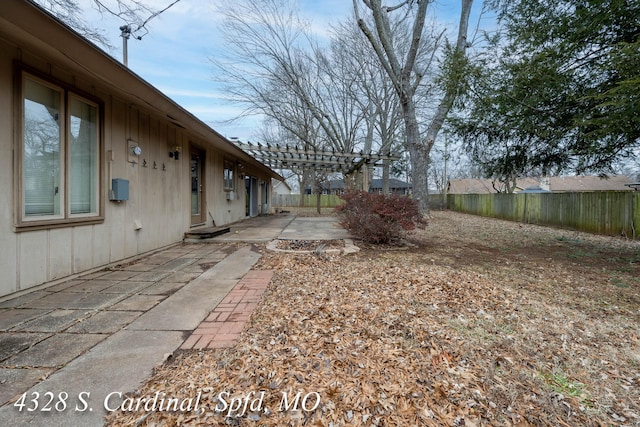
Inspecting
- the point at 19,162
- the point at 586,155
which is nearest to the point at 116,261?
the point at 19,162

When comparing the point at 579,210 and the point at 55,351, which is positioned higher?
the point at 579,210

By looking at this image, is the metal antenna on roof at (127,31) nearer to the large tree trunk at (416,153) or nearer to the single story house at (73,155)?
the single story house at (73,155)

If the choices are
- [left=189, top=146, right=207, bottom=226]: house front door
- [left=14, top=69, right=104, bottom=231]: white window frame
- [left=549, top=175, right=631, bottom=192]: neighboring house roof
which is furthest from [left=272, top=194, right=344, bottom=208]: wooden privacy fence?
[left=14, top=69, right=104, bottom=231]: white window frame

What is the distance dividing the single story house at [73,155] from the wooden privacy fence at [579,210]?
11228mm

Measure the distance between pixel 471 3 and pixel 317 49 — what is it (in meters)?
7.81

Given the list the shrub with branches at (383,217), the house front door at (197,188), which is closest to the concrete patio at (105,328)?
the shrub with branches at (383,217)

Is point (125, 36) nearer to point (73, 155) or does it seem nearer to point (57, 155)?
point (73, 155)

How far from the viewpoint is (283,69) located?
14.6 m

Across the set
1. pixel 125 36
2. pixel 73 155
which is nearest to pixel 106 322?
pixel 73 155

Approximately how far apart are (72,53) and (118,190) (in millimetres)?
1789

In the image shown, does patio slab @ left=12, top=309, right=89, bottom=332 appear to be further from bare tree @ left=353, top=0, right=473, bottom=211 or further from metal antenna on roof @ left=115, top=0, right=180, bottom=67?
bare tree @ left=353, top=0, right=473, bottom=211

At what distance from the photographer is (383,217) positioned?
5.61m

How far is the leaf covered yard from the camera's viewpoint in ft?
4.87

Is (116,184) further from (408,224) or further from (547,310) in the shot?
(547,310)
